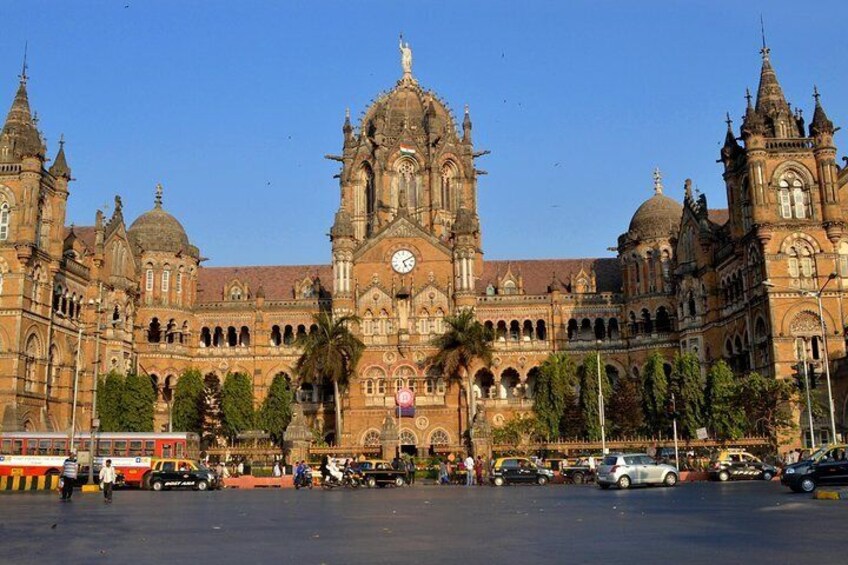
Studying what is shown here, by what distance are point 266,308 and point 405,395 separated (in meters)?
18.2

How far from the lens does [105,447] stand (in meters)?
54.5

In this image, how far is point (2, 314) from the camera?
6372 centimetres

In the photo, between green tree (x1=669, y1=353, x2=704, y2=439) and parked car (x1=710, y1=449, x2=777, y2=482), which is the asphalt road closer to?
parked car (x1=710, y1=449, x2=777, y2=482)

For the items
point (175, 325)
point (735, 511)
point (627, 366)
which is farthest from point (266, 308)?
point (735, 511)

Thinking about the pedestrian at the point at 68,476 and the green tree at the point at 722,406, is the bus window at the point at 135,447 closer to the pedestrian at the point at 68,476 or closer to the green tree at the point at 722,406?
the pedestrian at the point at 68,476

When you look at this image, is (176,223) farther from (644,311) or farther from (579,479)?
(579,479)

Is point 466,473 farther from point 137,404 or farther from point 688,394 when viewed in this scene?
Answer: point 137,404

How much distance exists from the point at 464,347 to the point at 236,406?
19.4 meters

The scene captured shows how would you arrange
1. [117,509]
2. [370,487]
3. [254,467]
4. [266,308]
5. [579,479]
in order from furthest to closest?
[266,308]
[254,467]
[579,479]
[370,487]
[117,509]

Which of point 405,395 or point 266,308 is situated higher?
point 266,308

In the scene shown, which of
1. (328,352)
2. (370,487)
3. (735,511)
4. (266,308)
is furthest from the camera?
(266,308)

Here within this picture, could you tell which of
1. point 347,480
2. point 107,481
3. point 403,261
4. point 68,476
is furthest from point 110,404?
point 107,481

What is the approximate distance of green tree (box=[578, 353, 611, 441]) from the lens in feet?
228

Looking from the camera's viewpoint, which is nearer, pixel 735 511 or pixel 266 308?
pixel 735 511
